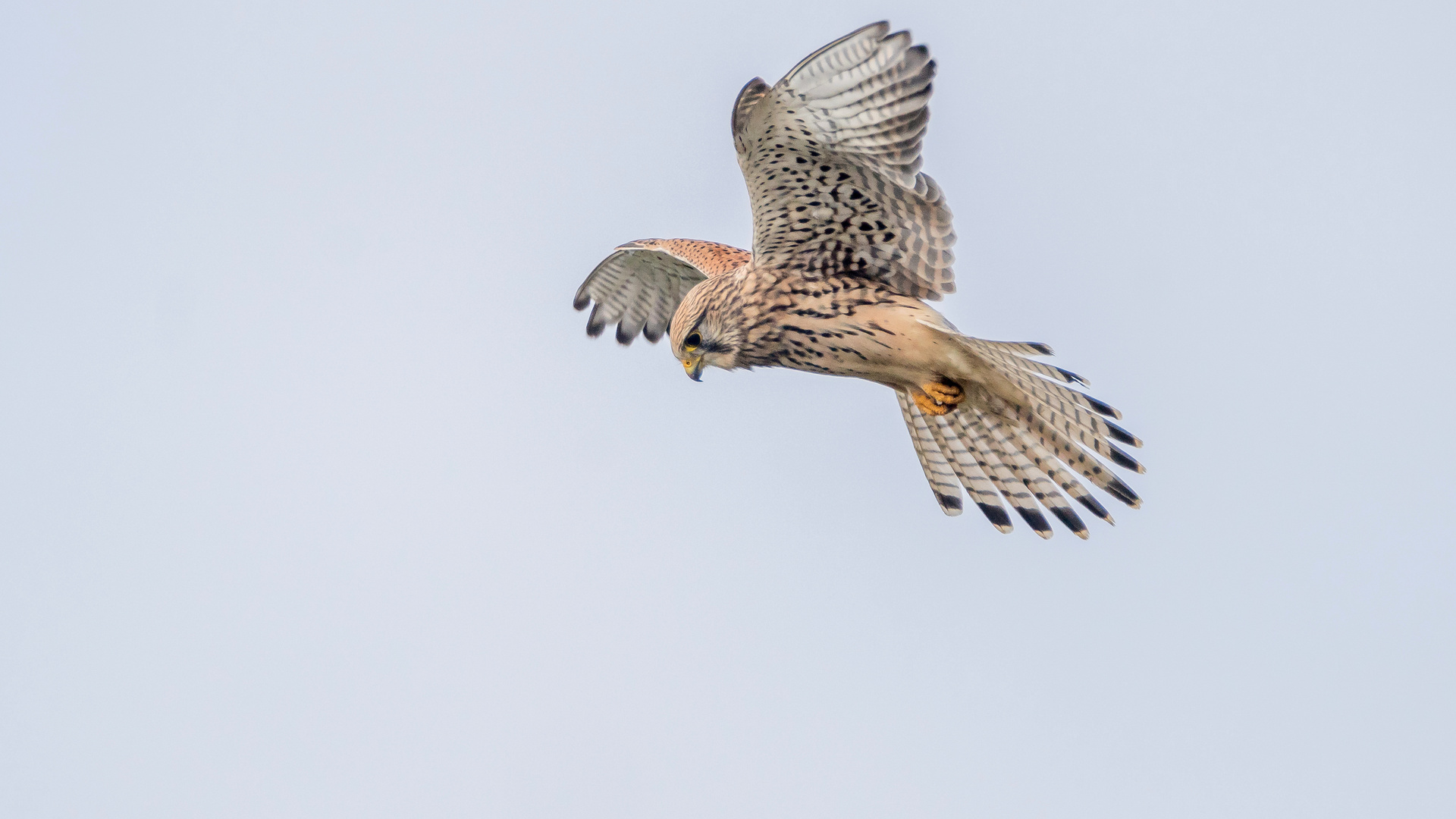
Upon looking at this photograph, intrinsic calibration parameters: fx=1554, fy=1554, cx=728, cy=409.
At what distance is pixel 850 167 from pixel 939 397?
139 cm

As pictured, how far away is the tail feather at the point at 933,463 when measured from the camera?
27.1 feet

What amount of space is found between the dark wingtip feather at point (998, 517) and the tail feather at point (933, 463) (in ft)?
0.80

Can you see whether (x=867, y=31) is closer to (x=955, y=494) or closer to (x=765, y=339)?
(x=765, y=339)

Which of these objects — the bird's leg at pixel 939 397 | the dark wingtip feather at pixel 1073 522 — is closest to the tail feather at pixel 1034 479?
the dark wingtip feather at pixel 1073 522

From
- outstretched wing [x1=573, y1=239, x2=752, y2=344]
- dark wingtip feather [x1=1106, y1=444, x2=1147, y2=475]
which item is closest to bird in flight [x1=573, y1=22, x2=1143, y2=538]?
dark wingtip feather [x1=1106, y1=444, x2=1147, y2=475]

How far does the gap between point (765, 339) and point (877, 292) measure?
57 cm

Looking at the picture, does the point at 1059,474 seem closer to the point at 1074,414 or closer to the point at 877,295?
the point at 1074,414

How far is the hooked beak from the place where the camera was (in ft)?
24.2

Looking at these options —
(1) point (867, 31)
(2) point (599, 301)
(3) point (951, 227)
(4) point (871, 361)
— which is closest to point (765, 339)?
(4) point (871, 361)

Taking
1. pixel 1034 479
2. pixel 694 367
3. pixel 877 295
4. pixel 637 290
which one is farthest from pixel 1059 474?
pixel 637 290

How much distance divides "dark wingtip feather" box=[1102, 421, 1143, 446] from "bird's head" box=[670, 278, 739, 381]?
73.8 inches

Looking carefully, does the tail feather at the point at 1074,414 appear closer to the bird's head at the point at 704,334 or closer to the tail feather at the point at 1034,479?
the tail feather at the point at 1034,479

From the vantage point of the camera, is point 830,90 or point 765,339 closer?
point 830,90

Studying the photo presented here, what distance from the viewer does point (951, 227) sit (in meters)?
7.17
